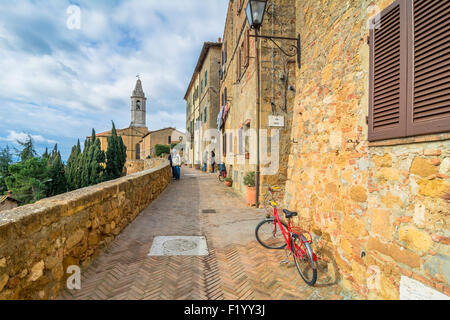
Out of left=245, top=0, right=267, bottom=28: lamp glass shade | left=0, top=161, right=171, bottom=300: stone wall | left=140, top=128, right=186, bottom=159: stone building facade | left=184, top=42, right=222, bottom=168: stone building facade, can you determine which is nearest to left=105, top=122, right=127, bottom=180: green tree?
left=184, top=42, right=222, bottom=168: stone building facade

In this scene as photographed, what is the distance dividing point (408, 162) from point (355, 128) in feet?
2.85

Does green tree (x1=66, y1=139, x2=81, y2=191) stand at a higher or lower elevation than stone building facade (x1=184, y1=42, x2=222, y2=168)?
lower

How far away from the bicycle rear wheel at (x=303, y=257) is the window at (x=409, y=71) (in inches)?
61.5

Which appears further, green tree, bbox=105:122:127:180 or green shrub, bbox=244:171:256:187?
green tree, bbox=105:122:127:180

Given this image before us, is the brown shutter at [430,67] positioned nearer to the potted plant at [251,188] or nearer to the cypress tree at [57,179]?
the potted plant at [251,188]

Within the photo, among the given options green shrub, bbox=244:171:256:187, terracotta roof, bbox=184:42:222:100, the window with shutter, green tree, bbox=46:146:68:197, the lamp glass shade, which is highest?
terracotta roof, bbox=184:42:222:100

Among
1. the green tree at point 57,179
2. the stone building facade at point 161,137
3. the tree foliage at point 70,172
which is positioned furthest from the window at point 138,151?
the green tree at point 57,179

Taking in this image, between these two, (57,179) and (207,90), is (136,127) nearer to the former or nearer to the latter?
(57,179)

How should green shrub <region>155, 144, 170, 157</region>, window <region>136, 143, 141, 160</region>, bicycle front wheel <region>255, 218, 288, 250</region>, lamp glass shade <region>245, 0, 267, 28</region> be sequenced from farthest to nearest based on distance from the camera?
window <region>136, 143, 141, 160</region>
green shrub <region>155, 144, 170, 157</region>
lamp glass shade <region>245, 0, 267, 28</region>
bicycle front wheel <region>255, 218, 288, 250</region>

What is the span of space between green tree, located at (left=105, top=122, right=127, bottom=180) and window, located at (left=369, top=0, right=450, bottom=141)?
80.8 feet

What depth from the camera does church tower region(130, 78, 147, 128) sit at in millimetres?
54844

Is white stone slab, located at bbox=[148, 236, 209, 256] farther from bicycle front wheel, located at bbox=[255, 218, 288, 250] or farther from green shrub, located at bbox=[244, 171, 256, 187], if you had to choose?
green shrub, located at bbox=[244, 171, 256, 187]
